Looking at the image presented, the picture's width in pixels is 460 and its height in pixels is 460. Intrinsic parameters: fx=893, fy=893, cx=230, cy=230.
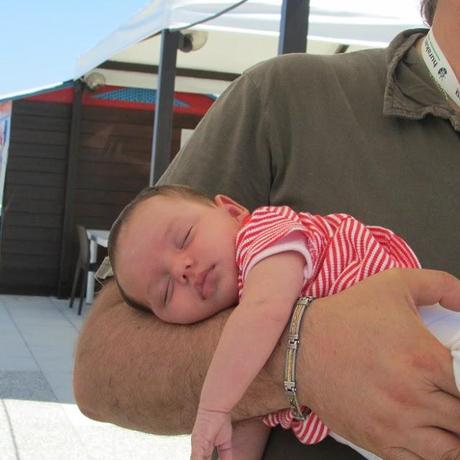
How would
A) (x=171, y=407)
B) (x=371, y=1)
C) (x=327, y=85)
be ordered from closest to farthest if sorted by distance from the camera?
(x=171, y=407)
(x=327, y=85)
(x=371, y=1)

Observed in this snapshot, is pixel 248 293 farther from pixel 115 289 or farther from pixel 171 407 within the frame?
pixel 115 289

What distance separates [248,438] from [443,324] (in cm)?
42

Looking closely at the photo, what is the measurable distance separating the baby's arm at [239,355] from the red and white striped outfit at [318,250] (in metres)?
0.08

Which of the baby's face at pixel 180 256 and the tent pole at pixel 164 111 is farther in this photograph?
the tent pole at pixel 164 111

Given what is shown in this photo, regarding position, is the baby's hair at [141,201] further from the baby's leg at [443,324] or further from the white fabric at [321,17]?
the white fabric at [321,17]

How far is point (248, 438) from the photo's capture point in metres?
1.52

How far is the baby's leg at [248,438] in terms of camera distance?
1513mm

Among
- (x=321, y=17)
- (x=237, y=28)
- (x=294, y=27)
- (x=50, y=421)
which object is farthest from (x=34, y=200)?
(x=294, y=27)

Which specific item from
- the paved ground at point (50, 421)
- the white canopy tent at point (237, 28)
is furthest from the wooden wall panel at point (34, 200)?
the paved ground at point (50, 421)

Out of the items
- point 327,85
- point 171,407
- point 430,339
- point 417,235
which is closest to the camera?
point 430,339

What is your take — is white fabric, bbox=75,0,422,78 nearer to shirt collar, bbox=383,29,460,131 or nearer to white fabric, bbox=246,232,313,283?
shirt collar, bbox=383,29,460,131

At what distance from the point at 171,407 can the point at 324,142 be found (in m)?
0.56

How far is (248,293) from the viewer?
1349 mm

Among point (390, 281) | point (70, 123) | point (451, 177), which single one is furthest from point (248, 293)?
point (70, 123)
